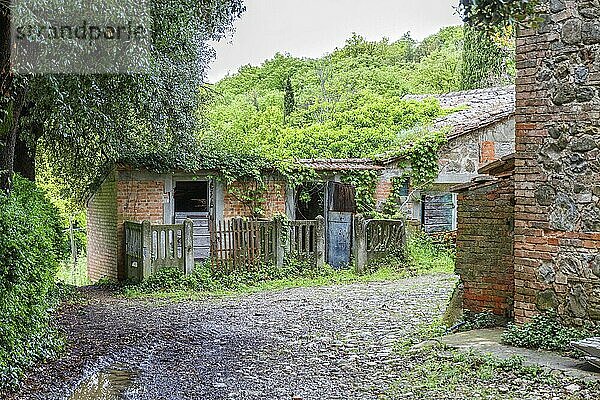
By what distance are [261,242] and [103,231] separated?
3782 mm

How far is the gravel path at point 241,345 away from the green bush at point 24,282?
0.26 metres

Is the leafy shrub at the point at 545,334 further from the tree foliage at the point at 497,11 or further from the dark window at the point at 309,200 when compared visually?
the dark window at the point at 309,200

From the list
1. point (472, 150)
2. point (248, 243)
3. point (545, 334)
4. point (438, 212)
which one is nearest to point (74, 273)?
point (248, 243)

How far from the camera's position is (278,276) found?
15.7 m

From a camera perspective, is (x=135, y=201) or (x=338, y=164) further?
(x=338, y=164)

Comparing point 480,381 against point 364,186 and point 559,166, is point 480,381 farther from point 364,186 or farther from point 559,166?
point 364,186

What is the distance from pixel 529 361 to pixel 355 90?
88.6 ft

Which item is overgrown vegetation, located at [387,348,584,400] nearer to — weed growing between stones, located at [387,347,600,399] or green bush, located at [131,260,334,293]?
weed growing between stones, located at [387,347,600,399]

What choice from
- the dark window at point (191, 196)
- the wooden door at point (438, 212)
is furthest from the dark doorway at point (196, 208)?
the wooden door at point (438, 212)

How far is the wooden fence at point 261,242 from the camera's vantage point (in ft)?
50.4

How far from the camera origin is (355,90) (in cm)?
3297

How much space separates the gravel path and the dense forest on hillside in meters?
4.61

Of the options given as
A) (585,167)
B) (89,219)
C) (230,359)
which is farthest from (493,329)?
(89,219)

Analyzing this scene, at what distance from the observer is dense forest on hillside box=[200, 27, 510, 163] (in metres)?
21.0
